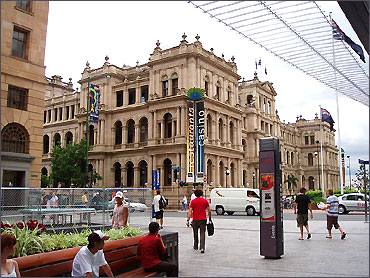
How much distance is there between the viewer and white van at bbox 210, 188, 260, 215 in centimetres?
2983

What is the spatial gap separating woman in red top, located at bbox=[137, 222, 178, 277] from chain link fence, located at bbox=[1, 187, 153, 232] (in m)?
2.59

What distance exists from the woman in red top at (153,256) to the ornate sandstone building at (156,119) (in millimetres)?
34713

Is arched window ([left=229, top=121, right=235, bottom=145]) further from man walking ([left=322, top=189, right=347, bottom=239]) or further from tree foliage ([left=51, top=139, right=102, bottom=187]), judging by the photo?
man walking ([left=322, top=189, right=347, bottom=239])

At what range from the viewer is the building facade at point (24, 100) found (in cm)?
2045

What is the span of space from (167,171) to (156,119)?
658 centimetres

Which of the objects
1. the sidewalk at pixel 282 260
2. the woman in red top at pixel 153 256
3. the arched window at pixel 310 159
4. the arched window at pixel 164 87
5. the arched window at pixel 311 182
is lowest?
the sidewalk at pixel 282 260

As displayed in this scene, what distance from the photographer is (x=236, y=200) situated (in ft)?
100

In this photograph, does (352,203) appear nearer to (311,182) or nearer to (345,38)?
(345,38)

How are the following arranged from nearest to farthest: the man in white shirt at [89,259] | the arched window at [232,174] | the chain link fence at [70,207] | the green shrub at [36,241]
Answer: the man in white shirt at [89,259], the green shrub at [36,241], the chain link fence at [70,207], the arched window at [232,174]

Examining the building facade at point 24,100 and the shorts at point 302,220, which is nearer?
the shorts at point 302,220

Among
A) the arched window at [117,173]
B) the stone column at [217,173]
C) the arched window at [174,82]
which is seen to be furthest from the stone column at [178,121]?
the arched window at [117,173]

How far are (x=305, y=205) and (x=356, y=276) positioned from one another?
26.9ft

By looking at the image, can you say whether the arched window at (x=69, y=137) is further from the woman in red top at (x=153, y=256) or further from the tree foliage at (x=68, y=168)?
the woman in red top at (x=153, y=256)

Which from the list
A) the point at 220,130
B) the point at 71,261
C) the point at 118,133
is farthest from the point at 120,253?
the point at 118,133
